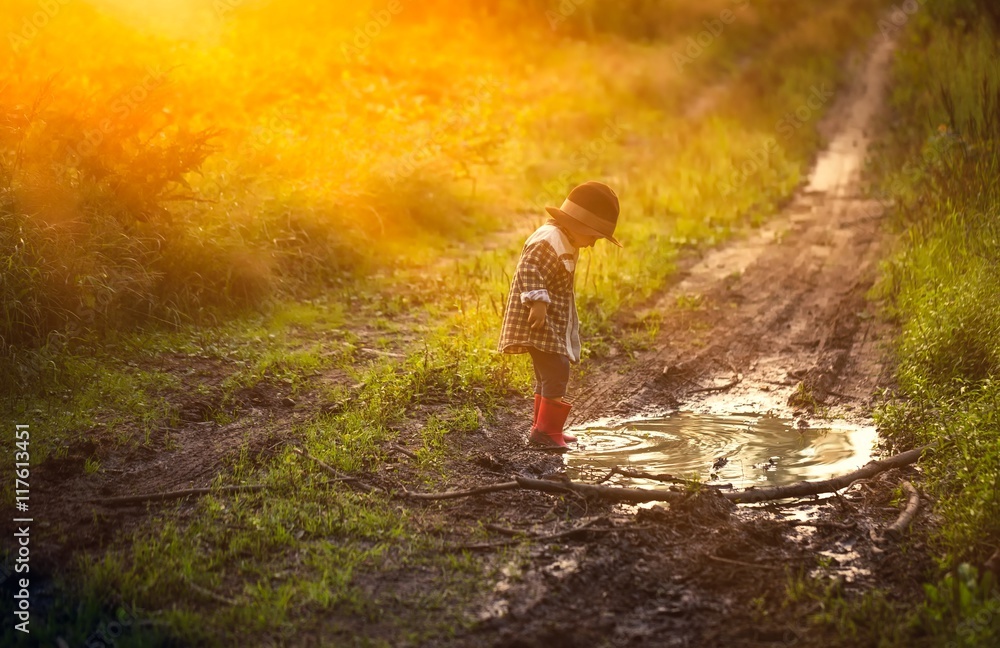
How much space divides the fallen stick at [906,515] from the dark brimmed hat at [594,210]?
6.63 ft

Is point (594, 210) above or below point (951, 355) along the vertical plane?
above

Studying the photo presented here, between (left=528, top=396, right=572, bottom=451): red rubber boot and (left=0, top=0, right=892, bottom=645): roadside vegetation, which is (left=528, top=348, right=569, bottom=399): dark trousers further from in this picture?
(left=0, top=0, right=892, bottom=645): roadside vegetation

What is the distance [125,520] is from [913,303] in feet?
20.7

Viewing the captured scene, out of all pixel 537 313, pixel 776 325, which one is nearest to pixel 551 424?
pixel 537 313

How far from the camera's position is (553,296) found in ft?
17.4

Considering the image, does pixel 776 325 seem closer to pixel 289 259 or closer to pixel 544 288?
pixel 544 288

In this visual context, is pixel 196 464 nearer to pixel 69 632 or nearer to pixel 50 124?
pixel 69 632

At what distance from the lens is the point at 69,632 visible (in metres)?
3.23

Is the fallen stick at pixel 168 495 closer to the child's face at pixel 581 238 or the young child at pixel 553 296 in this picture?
the young child at pixel 553 296

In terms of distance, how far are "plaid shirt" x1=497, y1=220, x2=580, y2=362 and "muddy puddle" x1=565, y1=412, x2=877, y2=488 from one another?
0.67 m

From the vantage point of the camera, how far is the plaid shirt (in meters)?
5.18

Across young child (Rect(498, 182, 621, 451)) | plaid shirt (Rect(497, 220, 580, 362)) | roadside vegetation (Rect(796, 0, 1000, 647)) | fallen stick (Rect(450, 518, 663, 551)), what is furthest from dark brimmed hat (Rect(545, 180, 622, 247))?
roadside vegetation (Rect(796, 0, 1000, 647))

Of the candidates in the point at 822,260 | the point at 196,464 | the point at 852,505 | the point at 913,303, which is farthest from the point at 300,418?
the point at 822,260

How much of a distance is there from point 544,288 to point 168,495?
232cm
